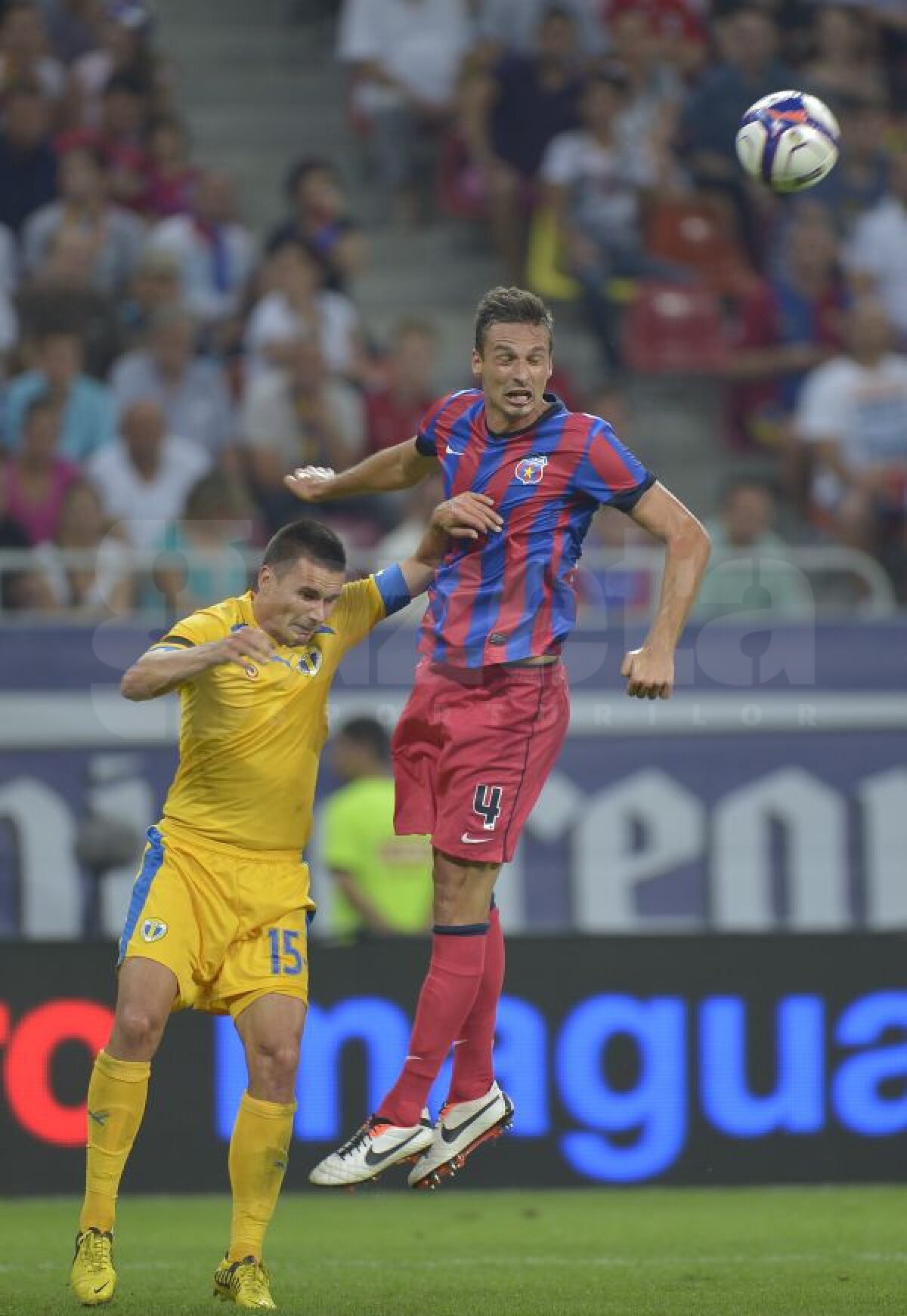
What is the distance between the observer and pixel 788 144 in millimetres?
7824

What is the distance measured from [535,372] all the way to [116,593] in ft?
17.8

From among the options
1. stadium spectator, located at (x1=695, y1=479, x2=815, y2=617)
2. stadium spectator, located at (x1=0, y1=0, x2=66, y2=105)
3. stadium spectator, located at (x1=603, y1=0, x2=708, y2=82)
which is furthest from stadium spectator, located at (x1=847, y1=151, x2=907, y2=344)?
stadium spectator, located at (x1=0, y1=0, x2=66, y2=105)

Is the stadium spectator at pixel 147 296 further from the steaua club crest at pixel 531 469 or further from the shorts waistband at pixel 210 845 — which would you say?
the steaua club crest at pixel 531 469

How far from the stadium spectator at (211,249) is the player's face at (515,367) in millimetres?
7367

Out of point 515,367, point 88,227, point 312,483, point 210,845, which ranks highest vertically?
point 88,227

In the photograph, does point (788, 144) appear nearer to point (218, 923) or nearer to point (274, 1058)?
point (218, 923)

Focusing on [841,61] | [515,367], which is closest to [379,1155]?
[515,367]

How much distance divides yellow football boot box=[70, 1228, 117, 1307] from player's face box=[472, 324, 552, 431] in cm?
272

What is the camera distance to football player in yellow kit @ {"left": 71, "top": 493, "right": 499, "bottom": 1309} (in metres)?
7.14

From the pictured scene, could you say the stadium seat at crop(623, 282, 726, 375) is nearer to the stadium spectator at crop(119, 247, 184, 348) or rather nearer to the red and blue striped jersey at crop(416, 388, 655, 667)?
the stadium spectator at crop(119, 247, 184, 348)

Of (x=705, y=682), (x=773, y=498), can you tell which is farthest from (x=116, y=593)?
(x=773, y=498)

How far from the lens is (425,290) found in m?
15.6

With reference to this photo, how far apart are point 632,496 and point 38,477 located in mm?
6124

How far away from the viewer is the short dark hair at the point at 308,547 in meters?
7.25
